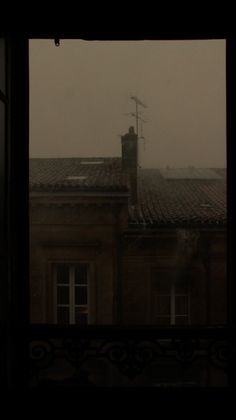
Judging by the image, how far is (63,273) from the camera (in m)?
2.33

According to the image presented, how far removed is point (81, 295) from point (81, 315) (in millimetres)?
114

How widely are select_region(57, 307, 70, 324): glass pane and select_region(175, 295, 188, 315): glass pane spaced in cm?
47

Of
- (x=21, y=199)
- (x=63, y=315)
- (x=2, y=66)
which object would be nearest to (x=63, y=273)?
Result: (x=63, y=315)

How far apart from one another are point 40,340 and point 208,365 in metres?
0.67

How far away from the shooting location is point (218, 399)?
196 cm

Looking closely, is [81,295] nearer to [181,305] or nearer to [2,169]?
[181,305]

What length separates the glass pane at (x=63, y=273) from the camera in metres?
2.31

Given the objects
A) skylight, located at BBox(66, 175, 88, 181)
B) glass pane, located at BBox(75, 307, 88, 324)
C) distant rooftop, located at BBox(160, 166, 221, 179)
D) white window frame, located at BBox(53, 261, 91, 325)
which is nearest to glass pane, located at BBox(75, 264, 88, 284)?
white window frame, located at BBox(53, 261, 91, 325)

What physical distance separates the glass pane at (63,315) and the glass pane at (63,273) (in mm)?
124

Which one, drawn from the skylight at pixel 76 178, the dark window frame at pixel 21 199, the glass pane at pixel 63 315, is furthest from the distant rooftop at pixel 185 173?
the glass pane at pixel 63 315

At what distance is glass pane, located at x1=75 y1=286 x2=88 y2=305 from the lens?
92.0 inches

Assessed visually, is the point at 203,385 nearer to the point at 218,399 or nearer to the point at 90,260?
the point at 218,399

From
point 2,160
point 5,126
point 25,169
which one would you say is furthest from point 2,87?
point 25,169

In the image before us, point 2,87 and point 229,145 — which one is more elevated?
point 2,87
